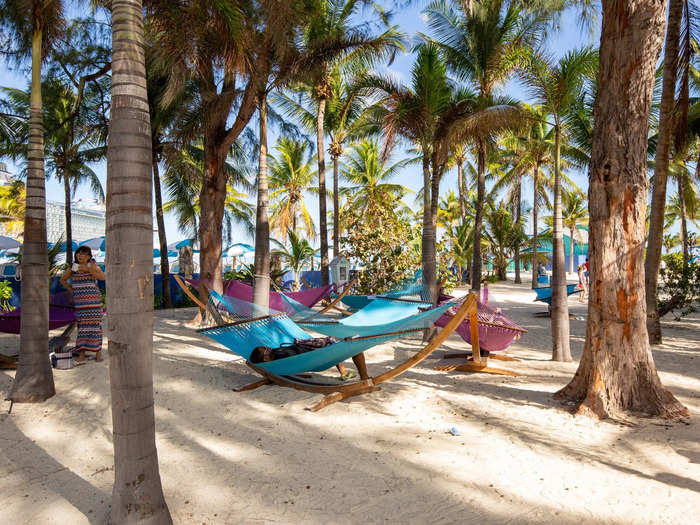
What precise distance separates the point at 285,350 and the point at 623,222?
3.26m

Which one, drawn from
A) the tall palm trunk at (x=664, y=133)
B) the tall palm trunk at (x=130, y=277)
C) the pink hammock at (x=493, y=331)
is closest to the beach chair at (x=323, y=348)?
the pink hammock at (x=493, y=331)

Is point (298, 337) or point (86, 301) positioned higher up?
point (86, 301)

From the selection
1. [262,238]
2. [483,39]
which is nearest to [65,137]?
[262,238]

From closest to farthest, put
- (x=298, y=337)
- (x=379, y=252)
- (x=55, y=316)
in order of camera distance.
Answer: (x=298, y=337)
(x=55, y=316)
(x=379, y=252)

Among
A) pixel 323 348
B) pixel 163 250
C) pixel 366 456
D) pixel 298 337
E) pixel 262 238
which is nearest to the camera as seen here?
pixel 366 456

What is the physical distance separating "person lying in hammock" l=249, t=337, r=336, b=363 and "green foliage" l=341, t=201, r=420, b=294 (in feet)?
21.1

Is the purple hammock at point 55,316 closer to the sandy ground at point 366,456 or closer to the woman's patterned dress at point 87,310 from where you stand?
the woman's patterned dress at point 87,310

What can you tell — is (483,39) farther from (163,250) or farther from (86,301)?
(163,250)

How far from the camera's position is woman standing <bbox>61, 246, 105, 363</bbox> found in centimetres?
502

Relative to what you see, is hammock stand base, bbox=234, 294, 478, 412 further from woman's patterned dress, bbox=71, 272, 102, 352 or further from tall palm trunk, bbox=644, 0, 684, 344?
tall palm trunk, bbox=644, 0, 684, 344

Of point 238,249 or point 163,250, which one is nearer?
point 163,250

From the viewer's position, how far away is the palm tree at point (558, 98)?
5859 mm

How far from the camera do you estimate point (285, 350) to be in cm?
454

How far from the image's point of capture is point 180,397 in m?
4.34
